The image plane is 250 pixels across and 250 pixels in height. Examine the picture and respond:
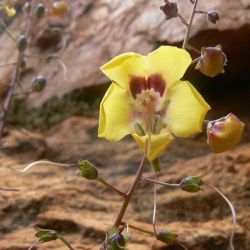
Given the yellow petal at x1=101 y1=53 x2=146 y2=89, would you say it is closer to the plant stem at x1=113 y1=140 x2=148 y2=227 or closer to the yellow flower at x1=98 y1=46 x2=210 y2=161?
the yellow flower at x1=98 y1=46 x2=210 y2=161

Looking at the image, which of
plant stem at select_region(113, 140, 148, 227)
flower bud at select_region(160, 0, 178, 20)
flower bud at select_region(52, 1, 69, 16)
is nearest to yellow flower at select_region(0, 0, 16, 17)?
flower bud at select_region(52, 1, 69, 16)

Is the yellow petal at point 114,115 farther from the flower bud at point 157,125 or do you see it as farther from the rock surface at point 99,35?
the rock surface at point 99,35

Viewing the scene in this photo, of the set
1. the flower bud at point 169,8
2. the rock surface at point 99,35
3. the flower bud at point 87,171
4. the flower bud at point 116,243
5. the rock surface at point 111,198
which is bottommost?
the rock surface at point 111,198

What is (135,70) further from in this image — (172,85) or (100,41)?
(100,41)

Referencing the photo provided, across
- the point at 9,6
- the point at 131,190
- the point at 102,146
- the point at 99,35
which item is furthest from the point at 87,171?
the point at 99,35

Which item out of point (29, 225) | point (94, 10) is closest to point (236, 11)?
point (94, 10)

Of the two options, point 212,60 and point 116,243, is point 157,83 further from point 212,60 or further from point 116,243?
point 116,243

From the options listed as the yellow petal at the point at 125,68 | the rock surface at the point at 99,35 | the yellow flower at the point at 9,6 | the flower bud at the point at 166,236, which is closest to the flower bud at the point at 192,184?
the flower bud at the point at 166,236
